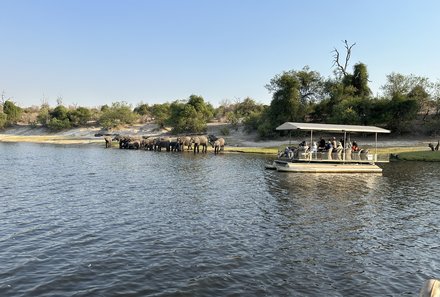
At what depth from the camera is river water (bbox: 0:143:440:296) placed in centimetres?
1019

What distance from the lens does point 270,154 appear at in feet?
176

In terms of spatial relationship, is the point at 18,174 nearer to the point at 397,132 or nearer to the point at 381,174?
the point at 381,174

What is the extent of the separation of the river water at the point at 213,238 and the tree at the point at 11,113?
3763 inches

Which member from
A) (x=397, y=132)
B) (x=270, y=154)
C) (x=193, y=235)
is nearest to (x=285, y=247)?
(x=193, y=235)

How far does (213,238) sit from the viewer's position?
14.0 m

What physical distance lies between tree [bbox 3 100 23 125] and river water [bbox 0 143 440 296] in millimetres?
95568

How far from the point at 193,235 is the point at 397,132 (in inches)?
2254

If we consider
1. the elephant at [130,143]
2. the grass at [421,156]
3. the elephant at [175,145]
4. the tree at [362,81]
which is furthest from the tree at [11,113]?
the grass at [421,156]

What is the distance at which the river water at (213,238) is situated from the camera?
1019 cm

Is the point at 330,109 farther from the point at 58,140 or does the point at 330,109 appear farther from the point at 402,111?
the point at 58,140

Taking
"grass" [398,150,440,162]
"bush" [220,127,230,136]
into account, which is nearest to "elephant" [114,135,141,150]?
"bush" [220,127,230,136]

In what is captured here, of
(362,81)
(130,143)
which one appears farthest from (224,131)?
(362,81)

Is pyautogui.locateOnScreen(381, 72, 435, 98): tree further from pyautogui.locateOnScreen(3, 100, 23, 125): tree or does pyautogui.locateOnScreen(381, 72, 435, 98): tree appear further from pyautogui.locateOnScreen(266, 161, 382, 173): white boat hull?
pyautogui.locateOnScreen(3, 100, 23, 125): tree

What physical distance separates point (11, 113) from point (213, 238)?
114091 millimetres
